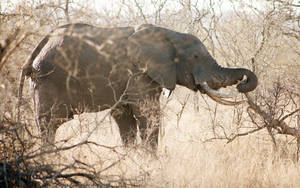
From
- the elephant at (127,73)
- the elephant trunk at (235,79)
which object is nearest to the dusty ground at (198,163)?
the elephant at (127,73)

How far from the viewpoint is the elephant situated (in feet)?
24.3

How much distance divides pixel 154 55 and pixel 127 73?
1.68 feet

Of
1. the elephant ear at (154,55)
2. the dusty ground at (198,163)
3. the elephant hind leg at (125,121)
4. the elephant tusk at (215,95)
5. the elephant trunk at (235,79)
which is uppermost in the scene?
the elephant ear at (154,55)

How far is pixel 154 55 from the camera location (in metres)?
7.78

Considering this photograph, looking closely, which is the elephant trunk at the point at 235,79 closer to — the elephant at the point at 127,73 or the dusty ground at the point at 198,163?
the elephant at the point at 127,73

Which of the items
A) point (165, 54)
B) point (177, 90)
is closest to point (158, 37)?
point (165, 54)

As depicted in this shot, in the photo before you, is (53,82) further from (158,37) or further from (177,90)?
(177,90)

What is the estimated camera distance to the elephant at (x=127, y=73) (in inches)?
291

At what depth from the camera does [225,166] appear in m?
6.27

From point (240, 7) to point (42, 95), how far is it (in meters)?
5.63

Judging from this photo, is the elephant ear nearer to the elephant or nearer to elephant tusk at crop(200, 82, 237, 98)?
the elephant

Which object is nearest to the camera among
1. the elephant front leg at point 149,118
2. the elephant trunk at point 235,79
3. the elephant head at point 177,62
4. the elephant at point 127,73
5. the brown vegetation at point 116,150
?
the brown vegetation at point 116,150

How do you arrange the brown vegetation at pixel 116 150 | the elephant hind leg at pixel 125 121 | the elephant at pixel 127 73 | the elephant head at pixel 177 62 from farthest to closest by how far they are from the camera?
the elephant hind leg at pixel 125 121, the elephant head at pixel 177 62, the elephant at pixel 127 73, the brown vegetation at pixel 116 150

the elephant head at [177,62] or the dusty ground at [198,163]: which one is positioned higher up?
the elephant head at [177,62]
